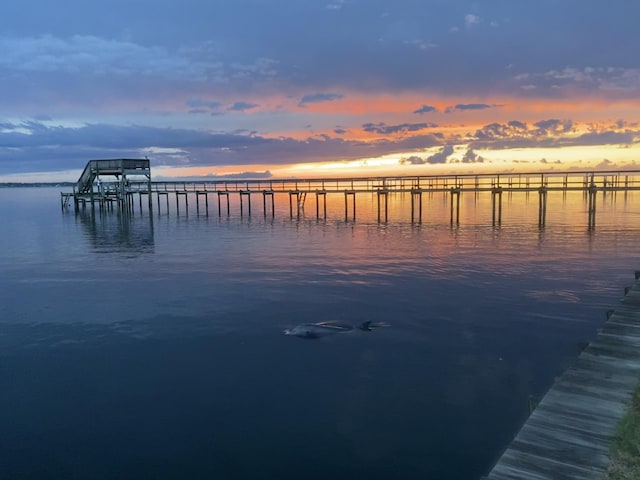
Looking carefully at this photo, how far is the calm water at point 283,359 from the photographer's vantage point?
9.17 metres

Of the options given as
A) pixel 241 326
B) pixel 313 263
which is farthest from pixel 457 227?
pixel 241 326

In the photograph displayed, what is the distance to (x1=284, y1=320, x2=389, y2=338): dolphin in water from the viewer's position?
15250mm

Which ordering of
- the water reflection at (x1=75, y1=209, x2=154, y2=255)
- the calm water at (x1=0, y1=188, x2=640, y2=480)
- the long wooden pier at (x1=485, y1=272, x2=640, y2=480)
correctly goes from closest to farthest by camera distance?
the long wooden pier at (x1=485, y1=272, x2=640, y2=480)
the calm water at (x1=0, y1=188, x2=640, y2=480)
the water reflection at (x1=75, y1=209, x2=154, y2=255)

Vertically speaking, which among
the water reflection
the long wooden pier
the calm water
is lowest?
the calm water

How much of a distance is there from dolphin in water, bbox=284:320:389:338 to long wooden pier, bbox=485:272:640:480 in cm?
694

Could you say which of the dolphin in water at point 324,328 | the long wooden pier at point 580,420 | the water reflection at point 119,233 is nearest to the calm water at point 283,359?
the dolphin in water at point 324,328

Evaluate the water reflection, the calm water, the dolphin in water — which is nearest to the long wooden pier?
the calm water

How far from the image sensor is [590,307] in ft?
58.5

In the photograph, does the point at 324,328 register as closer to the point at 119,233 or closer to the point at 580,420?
the point at 580,420

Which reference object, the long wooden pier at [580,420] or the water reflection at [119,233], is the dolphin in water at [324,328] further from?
the water reflection at [119,233]

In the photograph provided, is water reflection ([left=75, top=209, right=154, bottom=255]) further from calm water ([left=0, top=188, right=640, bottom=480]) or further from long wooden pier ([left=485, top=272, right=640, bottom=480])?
long wooden pier ([left=485, top=272, right=640, bottom=480])

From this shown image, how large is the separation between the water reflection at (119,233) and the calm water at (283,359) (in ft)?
16.0

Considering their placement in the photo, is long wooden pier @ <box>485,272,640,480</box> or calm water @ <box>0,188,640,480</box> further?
→ calm water @ <box>0,188,640,480</box>

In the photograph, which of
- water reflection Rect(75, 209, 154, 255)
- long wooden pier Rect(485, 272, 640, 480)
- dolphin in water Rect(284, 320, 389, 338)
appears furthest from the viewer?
water reflection Rect(75, 209, 154, 255)
